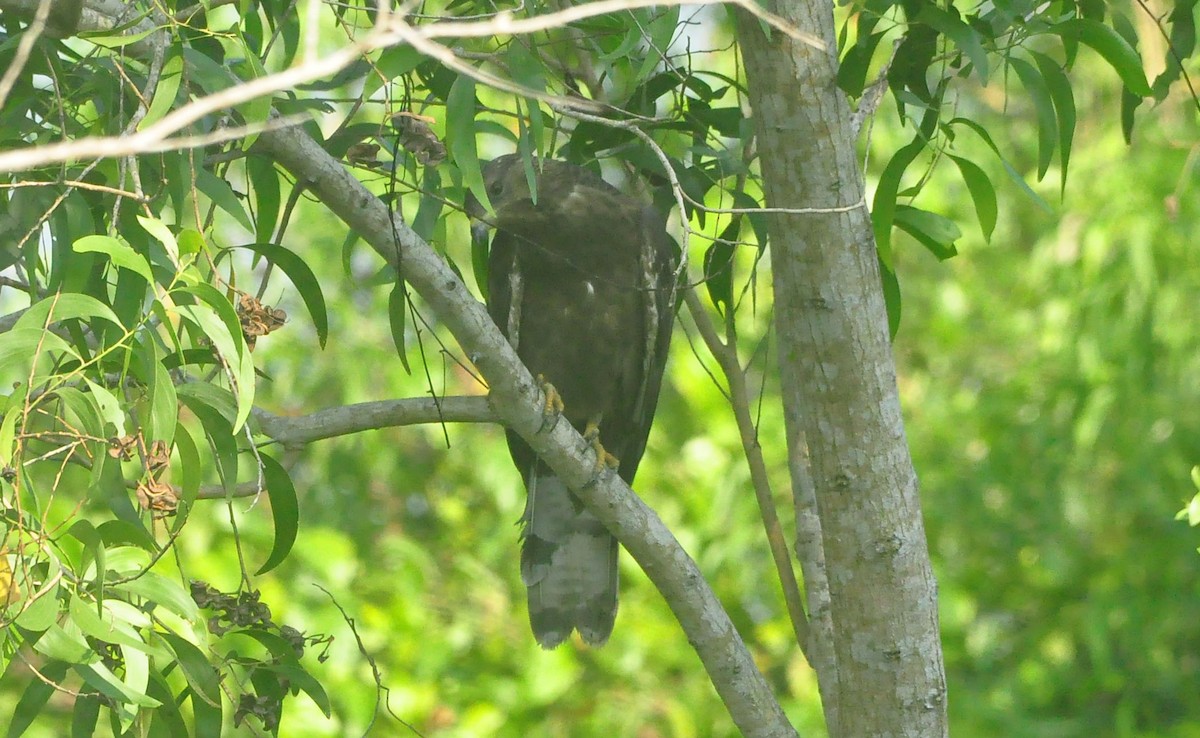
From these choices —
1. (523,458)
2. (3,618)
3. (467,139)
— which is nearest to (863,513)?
(467,139)

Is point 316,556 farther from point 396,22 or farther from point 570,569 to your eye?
point 396,22

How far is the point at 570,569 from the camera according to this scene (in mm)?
3373

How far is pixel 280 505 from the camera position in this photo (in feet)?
6.28

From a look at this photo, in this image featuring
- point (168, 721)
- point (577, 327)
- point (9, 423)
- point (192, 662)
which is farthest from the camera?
point (577, 327)

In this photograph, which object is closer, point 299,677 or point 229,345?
point 229,345

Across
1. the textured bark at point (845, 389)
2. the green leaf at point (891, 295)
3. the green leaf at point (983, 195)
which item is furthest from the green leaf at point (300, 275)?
the green leaf at point (983, 195)

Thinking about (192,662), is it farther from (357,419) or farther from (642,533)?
(642,533)

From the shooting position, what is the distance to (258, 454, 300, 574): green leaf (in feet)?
6.17

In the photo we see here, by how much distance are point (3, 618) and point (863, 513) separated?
1201mm

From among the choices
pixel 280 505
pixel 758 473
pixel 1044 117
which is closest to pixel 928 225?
pixel 1044 117

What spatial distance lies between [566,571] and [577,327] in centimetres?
64

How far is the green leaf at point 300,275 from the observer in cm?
191

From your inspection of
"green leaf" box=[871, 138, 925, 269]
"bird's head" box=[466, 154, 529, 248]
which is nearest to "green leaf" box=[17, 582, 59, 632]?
"green leaf" box=[871, 138, 925, 269]

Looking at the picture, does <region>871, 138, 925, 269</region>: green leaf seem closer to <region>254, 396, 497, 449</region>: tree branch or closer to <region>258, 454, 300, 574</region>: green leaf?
<region>254, 396, 497, 449</region>: tree branch
